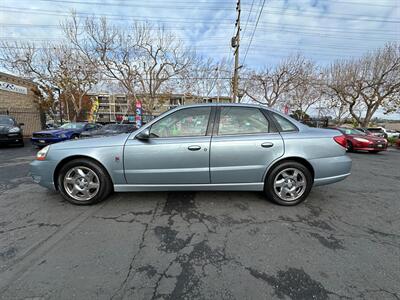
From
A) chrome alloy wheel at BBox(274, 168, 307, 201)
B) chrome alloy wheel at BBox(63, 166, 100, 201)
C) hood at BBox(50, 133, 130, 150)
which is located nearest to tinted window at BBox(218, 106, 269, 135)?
chrome alloy wheel at BBox(274, 168, 307, 201)

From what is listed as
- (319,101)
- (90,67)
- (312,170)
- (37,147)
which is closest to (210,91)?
(90,67)

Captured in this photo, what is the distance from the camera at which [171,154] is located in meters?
2.94

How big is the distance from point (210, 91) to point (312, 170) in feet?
82.3

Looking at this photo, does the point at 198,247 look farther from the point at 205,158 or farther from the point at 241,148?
the point at 241,148

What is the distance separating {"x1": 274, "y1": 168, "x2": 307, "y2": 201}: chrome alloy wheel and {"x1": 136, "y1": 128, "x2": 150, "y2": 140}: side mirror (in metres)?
2.20

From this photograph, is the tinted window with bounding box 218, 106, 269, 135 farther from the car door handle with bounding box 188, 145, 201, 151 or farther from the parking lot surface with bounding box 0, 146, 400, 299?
the parking lot surface with bounding box 0, 146, 400, 299

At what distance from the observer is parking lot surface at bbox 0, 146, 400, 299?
5.50ft

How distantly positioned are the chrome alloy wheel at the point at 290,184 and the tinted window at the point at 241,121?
827 millimetres

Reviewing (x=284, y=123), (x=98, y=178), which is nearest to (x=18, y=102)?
(x=98, y=178)

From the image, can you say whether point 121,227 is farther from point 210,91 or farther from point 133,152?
point 210,91

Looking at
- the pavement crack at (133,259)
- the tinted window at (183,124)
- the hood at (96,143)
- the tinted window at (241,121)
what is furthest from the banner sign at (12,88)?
the tinted window at (241,121)

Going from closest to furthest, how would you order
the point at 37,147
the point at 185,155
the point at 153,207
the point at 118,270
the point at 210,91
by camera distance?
the point at 118,270 < the point at 185,155 < the point at 153,207 < the point at 37,147 < the point at 210,91

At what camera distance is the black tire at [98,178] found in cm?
308

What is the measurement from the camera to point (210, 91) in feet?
87.6
